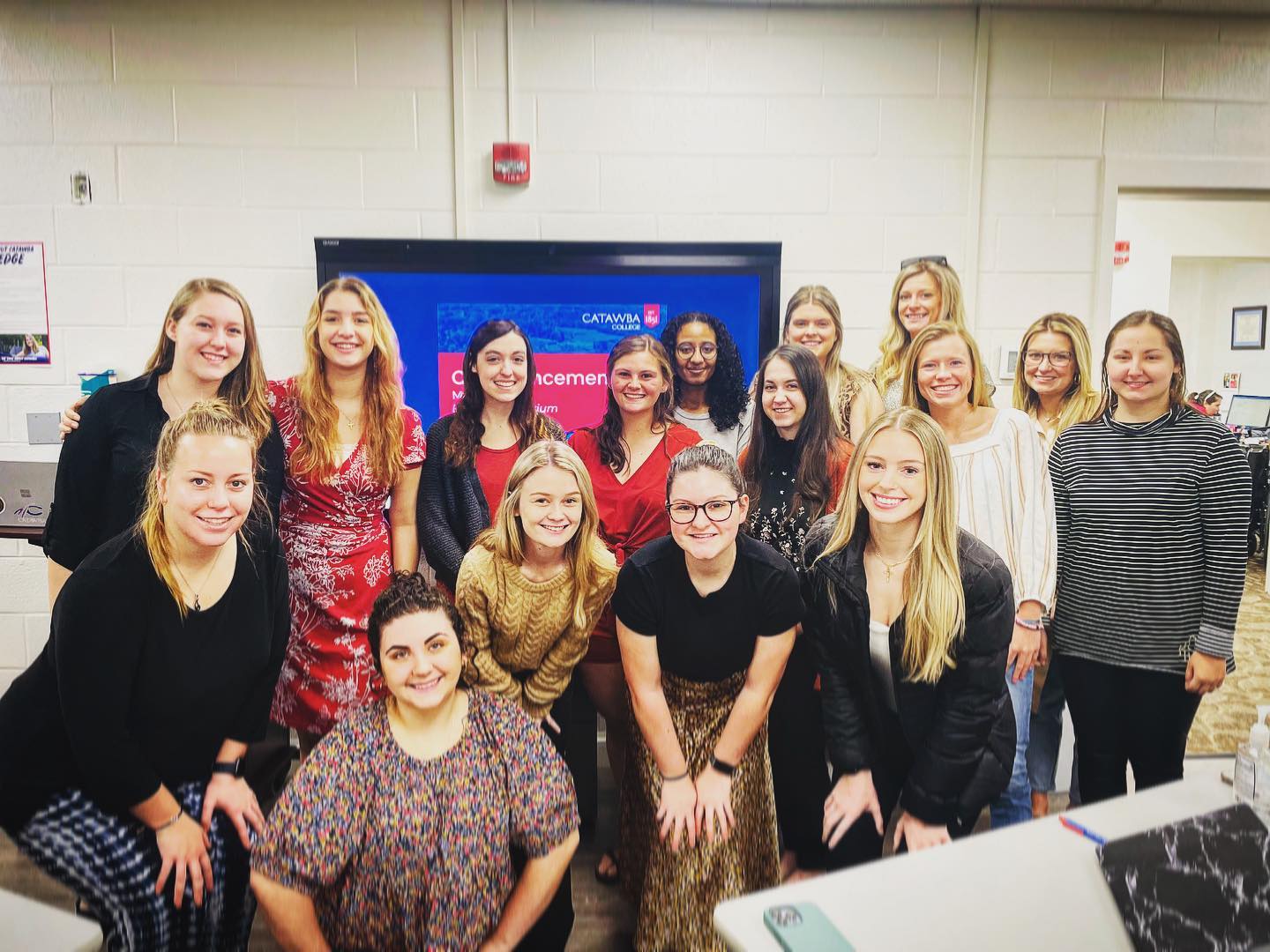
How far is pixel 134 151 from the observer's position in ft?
8.21

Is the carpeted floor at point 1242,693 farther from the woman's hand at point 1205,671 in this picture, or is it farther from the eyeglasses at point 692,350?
the eyeglasses at point 692,350

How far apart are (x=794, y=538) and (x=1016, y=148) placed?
171 cm

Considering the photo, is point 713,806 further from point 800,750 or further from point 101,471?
point 101,471

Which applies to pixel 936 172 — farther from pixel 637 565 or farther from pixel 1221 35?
pixel 637 565

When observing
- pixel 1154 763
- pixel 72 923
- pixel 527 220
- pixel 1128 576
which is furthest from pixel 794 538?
pixel 72 923

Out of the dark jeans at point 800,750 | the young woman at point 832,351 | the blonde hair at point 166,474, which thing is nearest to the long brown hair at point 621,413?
the young woman at point 832,351

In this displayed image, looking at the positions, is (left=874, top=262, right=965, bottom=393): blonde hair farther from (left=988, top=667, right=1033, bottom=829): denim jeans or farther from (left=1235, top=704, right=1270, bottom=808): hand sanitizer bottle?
(left=1235, top=704, right=1270, bottom=808): hand sanitizer bottle

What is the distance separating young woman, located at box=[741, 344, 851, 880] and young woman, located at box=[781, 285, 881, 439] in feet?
0.38

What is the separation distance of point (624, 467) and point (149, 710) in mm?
1220

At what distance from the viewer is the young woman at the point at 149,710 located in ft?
5.11

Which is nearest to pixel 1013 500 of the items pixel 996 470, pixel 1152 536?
pixel 996 470

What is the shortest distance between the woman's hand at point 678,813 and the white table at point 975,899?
2.28ft

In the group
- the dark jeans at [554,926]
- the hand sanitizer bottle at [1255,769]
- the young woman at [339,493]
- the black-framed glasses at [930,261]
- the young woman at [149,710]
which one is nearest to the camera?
the hand sanitizer bottle at [1255,769]

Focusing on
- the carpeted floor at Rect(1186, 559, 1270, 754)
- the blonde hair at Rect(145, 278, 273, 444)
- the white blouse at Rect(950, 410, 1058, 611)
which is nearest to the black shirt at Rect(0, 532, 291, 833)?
the blonde hair at Rect(145, 278, 273, 444)
